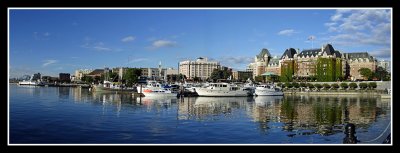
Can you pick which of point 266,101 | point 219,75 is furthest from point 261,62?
point 266,101

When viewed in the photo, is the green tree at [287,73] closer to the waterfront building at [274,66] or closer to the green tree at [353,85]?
the waterfront building at [274,66]

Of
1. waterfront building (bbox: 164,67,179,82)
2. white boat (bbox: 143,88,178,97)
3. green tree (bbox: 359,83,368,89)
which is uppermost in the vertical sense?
waterfront building (bbox: 164,67,179,82)

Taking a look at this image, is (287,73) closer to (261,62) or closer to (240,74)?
(261,62)

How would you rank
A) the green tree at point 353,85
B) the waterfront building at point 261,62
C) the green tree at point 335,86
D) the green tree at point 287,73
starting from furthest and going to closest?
the waterfront building at point 261,62 → the green tree at point 287,73 → the green tree at point 335,86 → the green tree at point 353,85

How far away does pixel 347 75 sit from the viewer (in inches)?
2099

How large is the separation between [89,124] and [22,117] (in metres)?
3.12

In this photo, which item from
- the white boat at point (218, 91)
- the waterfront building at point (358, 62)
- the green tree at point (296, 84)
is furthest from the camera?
the waterfront building at point (358, 62)

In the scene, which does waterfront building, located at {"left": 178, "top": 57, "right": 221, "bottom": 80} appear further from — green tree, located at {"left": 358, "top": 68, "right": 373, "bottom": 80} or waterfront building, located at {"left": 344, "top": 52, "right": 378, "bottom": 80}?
green tree, located at {"left": 358, "top": 68, "right": 373, "bottom": 80}

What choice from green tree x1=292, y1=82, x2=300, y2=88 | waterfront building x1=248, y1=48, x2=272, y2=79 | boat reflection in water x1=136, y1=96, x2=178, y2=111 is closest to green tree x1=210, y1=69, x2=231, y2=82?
waterfront building x1=248, y1=48, x2=272, y2=79

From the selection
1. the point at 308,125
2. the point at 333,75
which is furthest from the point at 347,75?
the point at 308,125

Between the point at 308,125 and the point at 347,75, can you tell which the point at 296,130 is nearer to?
the point at 308,125

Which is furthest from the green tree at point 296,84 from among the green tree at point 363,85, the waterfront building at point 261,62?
the waterfront building at point 261,62
